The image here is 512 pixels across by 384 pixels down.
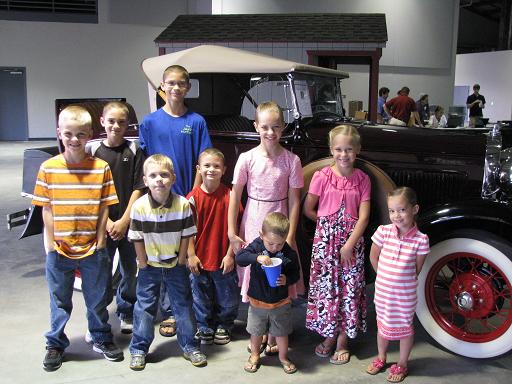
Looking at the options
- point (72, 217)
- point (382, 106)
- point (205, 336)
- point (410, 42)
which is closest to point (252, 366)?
point (205, 336)

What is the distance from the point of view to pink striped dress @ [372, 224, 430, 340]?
2703 millimetres

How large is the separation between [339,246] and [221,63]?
1.58 m

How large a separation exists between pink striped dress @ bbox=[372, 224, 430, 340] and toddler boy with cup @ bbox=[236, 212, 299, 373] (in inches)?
18.4

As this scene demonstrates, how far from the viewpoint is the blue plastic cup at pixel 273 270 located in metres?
2.62

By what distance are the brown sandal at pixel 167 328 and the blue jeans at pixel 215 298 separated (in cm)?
18

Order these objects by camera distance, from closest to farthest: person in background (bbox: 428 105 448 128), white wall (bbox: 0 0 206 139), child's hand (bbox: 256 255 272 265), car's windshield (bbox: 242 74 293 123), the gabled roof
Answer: child's hand (bbox: 256 255 272 265) → car's windshield (bbox: 242 74 293 123) → person in background (bbox: 428 105 448 128) → the gabled roof → white wall (bbox: 0 0 206 139)

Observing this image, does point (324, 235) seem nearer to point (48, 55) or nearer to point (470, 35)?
point (48, 55)

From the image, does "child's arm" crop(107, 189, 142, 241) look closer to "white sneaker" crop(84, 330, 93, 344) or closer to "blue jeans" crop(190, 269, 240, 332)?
"blue jeans" crop(190, 269, 240, 332)

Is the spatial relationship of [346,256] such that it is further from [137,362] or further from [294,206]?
[137,362]

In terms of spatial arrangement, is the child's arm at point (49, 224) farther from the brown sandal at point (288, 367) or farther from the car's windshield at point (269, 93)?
the car's windshield at point (269, 93)

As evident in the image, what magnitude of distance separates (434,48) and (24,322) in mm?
13746

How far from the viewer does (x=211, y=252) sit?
3035 mm

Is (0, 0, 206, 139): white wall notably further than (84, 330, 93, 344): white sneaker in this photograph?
Yes

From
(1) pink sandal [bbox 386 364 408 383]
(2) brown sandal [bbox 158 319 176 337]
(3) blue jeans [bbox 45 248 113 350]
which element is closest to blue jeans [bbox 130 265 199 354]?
(3) blue jeans [bbox 45 248 113 350]
